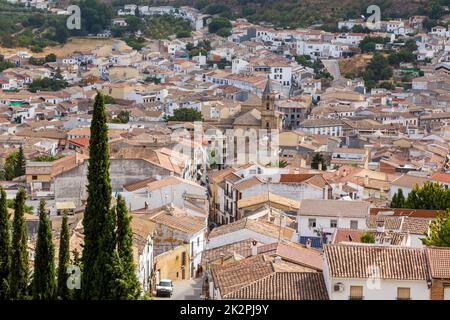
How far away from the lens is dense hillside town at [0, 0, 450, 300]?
13602mm

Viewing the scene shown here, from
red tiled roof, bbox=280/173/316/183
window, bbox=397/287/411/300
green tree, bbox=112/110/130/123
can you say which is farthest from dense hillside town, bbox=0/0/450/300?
green tree, bbox=112/110/130/123

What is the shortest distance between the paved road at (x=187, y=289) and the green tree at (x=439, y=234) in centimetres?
486

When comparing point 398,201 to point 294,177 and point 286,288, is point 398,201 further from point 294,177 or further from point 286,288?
point 286,288

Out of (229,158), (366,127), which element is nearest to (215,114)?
(366,127)

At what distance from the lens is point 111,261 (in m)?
12.0

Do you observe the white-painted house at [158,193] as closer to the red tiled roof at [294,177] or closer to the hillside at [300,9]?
the red tiled roof at [294,177]

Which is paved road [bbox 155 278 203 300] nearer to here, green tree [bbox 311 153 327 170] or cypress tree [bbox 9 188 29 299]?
cypress tree [bbox 9 188 29 299]

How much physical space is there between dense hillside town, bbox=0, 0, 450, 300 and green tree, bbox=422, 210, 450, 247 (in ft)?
0.23

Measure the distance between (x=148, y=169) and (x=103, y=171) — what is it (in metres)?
16.8

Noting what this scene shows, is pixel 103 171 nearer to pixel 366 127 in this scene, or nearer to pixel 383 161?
pixel 383 161

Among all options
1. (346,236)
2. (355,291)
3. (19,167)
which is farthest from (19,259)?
(19,167)

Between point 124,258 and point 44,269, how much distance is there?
3.62 feet

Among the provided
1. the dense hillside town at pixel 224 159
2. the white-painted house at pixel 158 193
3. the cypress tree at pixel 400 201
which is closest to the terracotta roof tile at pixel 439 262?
the dense hillside town at pixel 224 159

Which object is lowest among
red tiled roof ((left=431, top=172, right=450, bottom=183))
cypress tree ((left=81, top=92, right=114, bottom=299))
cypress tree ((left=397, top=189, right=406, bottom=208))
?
red tiled roof ((left=431, top=172, right=450, bottom=183))
